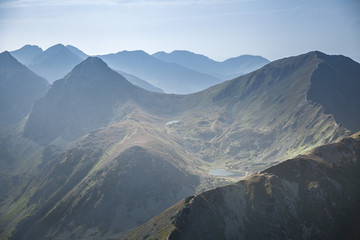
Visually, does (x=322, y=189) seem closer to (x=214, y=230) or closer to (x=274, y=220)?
(x=274, y=220)

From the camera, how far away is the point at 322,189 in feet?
507

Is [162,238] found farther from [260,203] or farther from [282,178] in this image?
[282,178]

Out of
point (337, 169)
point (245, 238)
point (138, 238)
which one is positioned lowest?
point (138, 238)

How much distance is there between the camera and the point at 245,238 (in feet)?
447

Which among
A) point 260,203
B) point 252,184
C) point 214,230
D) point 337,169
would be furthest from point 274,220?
point 337,169

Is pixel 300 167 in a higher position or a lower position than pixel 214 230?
higher

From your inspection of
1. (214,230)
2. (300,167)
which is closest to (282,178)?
(300,167)

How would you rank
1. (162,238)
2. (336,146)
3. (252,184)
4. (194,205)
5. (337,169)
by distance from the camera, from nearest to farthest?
(162,238) < (194,205) < (252,184) < (337,169) < (336,146)

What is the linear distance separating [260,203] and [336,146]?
70.5 metres

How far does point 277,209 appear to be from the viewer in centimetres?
14588

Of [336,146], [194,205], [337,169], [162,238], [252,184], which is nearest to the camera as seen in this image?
[162,238]

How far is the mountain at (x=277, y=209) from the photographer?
137012 millimetres

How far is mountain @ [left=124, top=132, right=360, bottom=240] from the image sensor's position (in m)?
137

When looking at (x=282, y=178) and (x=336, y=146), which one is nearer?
(x=282, y=178)
